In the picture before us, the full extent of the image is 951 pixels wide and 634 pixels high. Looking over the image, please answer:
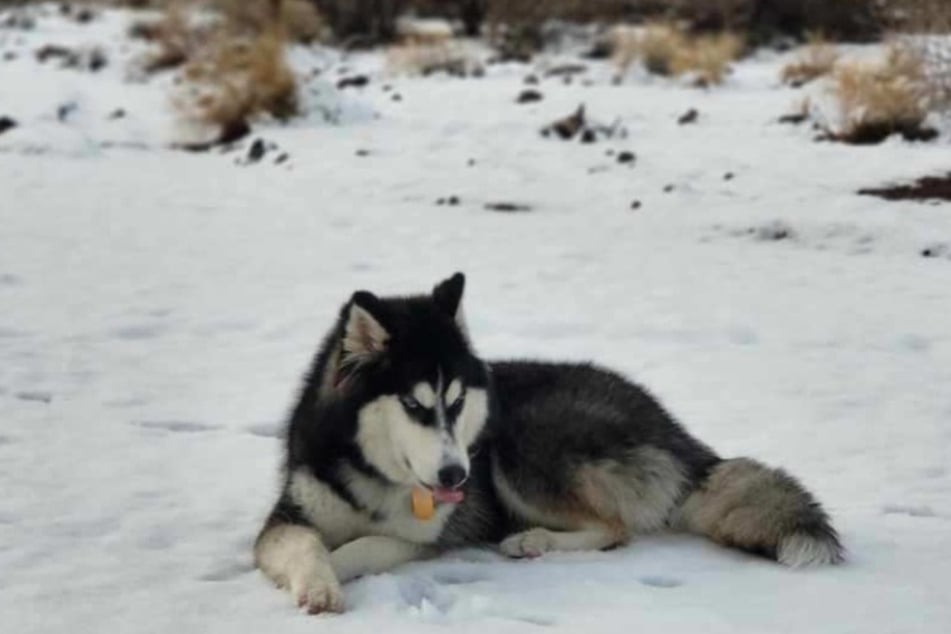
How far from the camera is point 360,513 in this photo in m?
4.63

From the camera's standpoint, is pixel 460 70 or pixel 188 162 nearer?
pixel 188 162

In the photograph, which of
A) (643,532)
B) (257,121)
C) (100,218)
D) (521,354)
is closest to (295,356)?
(521,354)

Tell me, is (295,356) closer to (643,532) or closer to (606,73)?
(643,532)

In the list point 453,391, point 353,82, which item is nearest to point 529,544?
point 453,391

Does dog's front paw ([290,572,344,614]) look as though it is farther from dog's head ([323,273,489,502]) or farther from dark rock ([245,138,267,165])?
dark rock ([245,138,267,165])

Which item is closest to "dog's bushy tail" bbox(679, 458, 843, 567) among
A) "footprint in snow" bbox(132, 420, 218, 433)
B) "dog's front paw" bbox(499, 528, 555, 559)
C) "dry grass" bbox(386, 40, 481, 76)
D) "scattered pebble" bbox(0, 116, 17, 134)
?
"dog's front paw" bbox(499, 528, 555, 559)

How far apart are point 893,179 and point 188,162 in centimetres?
688

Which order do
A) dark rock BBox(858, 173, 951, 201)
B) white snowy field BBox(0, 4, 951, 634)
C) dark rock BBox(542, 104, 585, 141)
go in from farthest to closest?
dark rock BBox(542, 104, 585, 141)
dark rock BBox(858, 173, 951, 201)
white snowy field BBox(0, 4, 951, 634)

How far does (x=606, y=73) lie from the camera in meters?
21.0

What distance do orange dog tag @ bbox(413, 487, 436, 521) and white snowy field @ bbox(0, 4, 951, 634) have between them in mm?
168

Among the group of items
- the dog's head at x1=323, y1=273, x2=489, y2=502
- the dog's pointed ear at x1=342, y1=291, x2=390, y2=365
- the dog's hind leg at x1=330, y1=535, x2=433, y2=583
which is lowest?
the dog's hind leg at x1=330, y1=535, x2=433, y2=583

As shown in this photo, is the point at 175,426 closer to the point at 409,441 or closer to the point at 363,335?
the point at 363,335

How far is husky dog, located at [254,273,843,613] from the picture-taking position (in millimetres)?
4430

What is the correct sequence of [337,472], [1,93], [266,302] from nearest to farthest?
[337,472]
[266,302]
[1,93]
